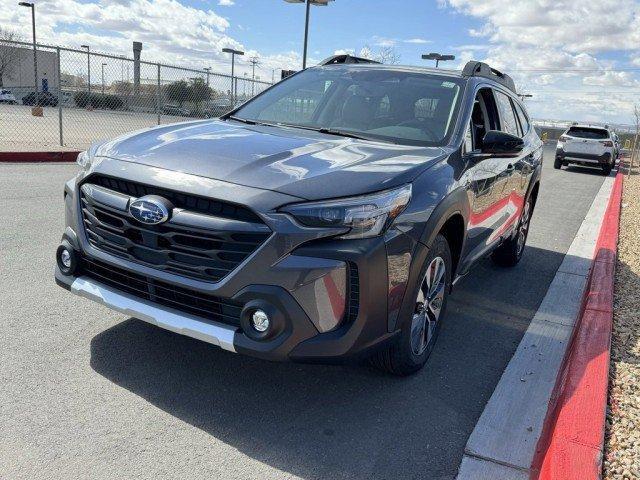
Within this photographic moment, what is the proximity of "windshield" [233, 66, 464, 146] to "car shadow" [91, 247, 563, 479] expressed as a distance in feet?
4.93

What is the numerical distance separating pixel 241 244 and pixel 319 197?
41cm

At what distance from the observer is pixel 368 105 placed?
425 centimetres

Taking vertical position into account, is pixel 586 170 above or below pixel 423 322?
below

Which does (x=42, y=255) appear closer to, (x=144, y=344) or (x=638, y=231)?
(x=144, y=344)

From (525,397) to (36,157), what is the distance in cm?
1076

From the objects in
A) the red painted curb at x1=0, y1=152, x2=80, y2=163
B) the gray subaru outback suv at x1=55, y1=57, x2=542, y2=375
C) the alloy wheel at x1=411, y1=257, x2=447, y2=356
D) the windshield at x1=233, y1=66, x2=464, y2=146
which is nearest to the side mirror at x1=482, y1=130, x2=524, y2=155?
the gray subaru outback suv at x1=55, y1=57, x2=542, y2=375

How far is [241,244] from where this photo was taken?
2.68 metres

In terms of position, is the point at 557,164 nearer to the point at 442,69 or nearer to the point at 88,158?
the point at 442,69

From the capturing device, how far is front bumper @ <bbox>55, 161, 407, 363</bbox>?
262 centimetres

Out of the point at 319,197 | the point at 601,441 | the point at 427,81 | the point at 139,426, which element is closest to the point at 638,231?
the point at 427,81

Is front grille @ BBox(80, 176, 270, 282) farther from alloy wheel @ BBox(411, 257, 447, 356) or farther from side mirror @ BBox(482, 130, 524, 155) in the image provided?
side mirror @ BBox(482, 130, 524, 155)

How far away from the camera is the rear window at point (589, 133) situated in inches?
819

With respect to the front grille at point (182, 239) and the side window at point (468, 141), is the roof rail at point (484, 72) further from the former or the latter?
the front grille at point (182, 239)

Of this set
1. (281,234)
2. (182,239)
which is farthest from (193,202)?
(281,234)
